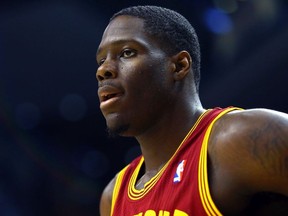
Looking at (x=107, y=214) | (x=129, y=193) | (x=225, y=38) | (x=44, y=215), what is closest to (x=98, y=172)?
(x=44, y=215)

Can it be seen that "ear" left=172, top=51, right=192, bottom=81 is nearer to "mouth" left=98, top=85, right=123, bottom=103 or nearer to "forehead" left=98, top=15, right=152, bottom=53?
"forehead" left=98, top=15, right=152, bottom=53

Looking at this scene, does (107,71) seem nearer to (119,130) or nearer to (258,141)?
(119,130)

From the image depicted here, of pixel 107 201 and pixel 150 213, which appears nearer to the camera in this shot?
pixel 150 213

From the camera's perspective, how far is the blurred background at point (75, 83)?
3684 millimetres

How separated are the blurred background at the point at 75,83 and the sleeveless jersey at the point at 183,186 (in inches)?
77.8

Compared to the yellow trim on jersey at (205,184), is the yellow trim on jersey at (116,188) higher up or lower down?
lower down

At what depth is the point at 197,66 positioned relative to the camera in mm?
1906

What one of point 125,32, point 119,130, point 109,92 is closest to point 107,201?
point 119,130

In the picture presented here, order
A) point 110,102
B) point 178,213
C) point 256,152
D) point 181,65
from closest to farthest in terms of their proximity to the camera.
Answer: point 256,152 → point 178,213 → point 110,102 → point 181,65

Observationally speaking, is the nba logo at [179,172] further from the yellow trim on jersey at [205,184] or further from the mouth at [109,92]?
the mouth at [109,92]

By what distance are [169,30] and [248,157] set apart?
2.22ft

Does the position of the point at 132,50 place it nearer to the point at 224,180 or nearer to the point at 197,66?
the point at 197,66

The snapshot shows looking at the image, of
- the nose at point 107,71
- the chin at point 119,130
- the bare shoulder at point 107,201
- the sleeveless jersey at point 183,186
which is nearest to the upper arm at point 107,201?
the bare shoulder at point 107,201

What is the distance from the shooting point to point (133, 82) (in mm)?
1690
